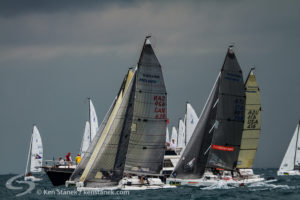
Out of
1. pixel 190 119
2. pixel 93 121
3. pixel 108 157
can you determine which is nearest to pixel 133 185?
pixel 108 157

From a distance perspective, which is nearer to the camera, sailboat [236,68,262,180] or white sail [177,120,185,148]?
sailboat [236,68,262,180]

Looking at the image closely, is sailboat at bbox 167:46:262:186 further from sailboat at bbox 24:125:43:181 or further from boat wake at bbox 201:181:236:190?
sailboat at bbox 24:125:43:181

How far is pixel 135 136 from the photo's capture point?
137 feet

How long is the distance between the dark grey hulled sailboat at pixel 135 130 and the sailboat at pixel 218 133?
3828 mm

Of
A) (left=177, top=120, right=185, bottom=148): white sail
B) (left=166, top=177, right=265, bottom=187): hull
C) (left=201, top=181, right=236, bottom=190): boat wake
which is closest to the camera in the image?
(left=201, top=181, right=236, bottom=190): boat wake

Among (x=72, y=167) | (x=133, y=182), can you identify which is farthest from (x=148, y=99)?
(x=72, y=167)

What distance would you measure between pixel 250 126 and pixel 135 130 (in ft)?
41.1

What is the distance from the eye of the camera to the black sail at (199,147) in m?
45.3

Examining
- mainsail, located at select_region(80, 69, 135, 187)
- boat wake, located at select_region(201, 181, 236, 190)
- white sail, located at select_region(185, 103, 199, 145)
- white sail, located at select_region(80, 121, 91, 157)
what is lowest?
boat wake, located at select_region(201, 181, 236, 190)

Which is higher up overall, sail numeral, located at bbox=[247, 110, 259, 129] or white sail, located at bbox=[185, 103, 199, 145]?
white sail, located at bbox=[185, 103, 199, 145]

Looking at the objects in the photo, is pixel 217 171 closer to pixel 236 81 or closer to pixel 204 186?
pixel 204 186

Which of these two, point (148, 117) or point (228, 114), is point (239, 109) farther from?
point (148, 117)

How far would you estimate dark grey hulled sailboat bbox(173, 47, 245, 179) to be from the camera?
45469 millimetres

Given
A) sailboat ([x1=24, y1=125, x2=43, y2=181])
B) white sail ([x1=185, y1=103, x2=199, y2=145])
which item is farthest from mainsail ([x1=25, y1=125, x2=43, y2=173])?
white sail ([x1=185, y1=103, x2=199, y2=145])
